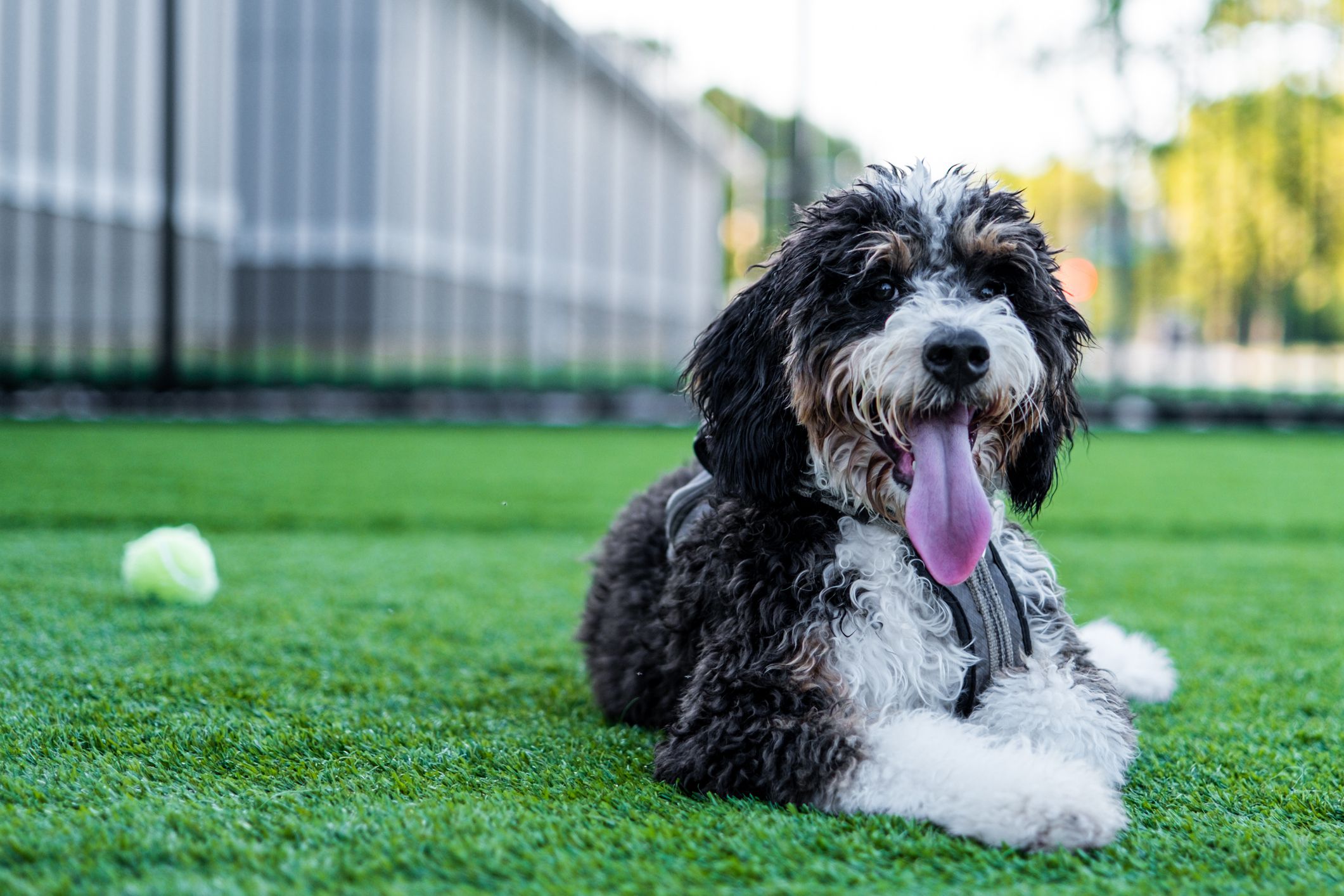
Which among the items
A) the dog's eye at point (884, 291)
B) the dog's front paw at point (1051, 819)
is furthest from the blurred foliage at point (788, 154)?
the dog's front paw at point (1051, 819)

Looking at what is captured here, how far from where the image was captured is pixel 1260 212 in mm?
15430

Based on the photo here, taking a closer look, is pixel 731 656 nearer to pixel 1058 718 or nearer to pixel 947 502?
pixel 947 502

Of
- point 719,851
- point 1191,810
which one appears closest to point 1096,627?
point 1191,810

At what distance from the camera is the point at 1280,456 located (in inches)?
433

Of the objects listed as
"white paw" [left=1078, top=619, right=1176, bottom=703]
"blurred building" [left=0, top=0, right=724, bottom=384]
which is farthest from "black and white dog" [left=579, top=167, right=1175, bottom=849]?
"blurred building" [left=0, top=0, right=724, bottom=384]

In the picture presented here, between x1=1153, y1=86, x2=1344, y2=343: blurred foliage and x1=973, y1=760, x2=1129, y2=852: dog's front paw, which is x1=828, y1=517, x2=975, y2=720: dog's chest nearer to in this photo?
x1=973, y1=760, x2=1129, y2=852: dog's front paw

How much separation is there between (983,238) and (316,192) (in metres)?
16.8

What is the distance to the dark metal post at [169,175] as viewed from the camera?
12.5 metres

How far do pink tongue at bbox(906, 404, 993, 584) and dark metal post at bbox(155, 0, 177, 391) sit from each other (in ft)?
39.1

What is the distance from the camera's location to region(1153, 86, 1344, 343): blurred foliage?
14.9 metres

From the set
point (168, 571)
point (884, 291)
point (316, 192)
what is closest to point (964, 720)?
point (884, 291)

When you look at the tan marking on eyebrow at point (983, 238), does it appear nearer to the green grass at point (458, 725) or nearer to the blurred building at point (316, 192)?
the green grass at point (458, 725)

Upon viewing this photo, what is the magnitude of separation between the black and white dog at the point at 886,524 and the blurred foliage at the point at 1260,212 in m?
14.0

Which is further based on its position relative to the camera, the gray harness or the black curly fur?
the gray harness
